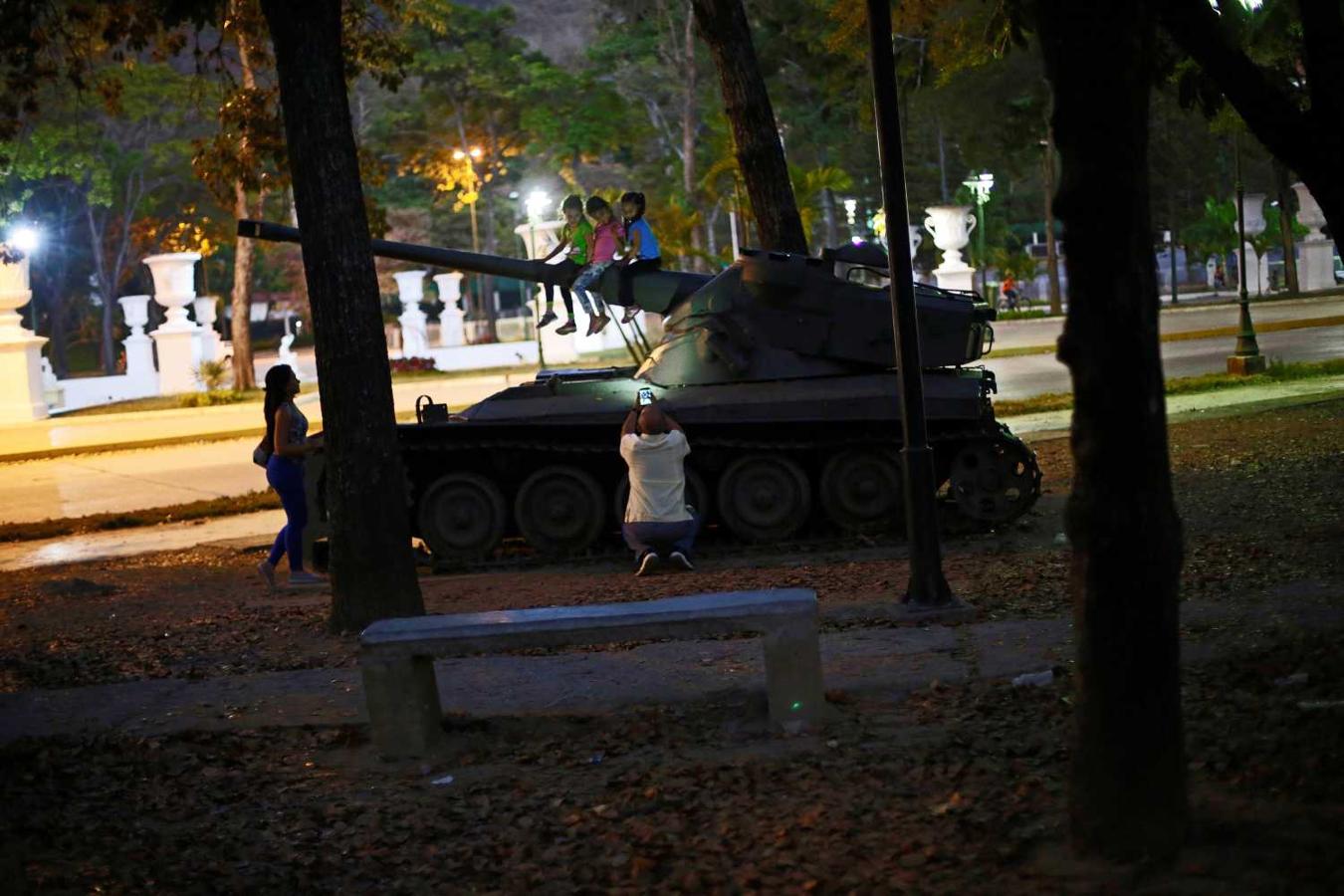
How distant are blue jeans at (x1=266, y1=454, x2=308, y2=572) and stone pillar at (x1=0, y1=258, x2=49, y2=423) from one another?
25.0m

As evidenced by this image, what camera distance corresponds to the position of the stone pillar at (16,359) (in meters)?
35.1

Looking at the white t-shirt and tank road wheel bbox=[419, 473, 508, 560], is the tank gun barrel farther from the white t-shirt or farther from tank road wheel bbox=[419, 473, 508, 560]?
the white t-shirt

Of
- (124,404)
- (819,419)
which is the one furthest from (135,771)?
(124,404)

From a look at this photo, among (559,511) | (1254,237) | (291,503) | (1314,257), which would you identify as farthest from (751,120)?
(1254,237)

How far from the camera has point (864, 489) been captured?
1305 centimetres

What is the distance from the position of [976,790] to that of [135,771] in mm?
3602

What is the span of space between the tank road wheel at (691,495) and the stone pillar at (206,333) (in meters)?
30.6

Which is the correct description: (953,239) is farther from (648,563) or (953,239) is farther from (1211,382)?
(648,563)

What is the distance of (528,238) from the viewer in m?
42.3

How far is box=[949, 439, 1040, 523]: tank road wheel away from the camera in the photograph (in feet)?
42.4

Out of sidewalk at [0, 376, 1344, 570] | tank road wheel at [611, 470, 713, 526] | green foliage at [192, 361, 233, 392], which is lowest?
sidewalk at [0, 376, 1344, 570]

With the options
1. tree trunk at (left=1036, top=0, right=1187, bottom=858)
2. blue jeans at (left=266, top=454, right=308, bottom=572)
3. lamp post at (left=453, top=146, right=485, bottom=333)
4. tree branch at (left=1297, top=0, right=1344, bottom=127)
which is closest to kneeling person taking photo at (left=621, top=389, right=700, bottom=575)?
blue jeans at (left=266, top=454, right=308, bottom=572)

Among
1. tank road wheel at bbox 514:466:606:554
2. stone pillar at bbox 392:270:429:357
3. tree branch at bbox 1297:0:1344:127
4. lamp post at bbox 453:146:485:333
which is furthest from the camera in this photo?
stone pillar at bbox 392:270:429:357

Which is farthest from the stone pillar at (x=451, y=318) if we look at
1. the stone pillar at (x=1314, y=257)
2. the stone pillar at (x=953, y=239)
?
the stone pillar at (x=1314, y=257)
